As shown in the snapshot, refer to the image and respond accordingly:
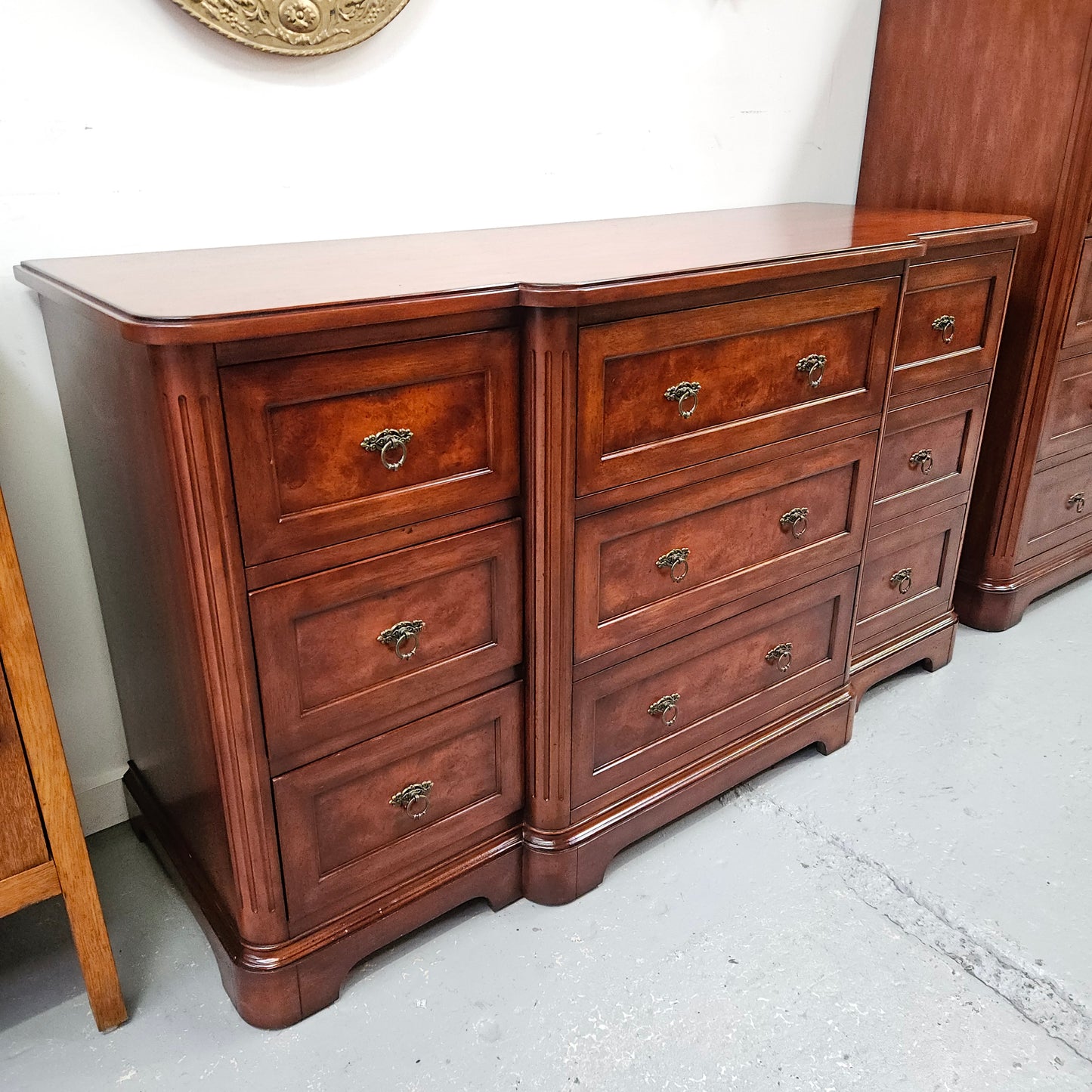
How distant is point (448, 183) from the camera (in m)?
1.83

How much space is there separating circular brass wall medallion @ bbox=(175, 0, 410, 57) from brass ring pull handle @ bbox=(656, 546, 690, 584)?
1.03 metres

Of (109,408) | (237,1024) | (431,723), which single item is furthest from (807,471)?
(237,1024)

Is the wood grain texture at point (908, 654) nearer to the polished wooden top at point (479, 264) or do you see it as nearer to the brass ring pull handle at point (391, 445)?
the polished wooden top at point (479, 264)

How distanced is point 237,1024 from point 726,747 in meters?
0.99

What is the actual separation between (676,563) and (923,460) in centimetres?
81

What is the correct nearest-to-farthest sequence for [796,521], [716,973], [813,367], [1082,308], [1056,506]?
[716,973]
[813,367]
[796,521]
[1082,308]
[1056,506]

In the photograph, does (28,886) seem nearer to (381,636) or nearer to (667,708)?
(381,636)

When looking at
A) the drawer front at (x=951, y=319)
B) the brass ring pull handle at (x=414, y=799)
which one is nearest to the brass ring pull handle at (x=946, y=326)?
the drawer front at (x=951, y=319)

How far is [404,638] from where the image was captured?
1.35 metres

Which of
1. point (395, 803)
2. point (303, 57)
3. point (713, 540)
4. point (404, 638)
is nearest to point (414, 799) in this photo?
point (395, 803)

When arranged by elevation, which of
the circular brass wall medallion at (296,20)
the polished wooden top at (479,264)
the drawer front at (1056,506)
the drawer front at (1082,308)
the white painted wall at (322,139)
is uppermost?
the circular brass wall medallion at (296,20)

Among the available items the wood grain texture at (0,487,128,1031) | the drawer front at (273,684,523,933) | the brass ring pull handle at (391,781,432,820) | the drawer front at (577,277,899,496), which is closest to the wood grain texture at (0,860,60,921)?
the wood grain texture at (0,487,128,1031)

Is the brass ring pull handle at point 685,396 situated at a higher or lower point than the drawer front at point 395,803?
higher

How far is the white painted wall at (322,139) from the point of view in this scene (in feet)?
4.77
